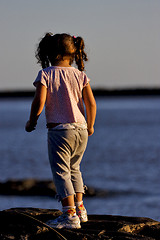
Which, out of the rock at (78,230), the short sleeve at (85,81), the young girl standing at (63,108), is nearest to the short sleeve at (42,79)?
the young girl standing at (63,108)

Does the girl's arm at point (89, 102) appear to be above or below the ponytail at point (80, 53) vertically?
below

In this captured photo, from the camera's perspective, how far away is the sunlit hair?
17.5 ft

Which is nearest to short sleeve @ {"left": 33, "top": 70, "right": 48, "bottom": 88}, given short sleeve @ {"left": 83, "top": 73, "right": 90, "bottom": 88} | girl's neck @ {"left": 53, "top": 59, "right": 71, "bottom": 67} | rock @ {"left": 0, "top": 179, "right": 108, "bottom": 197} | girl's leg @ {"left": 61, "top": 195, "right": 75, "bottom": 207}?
girl's neck @ {"left": 53, "top": 59, "right": 71, "bottom": 67}

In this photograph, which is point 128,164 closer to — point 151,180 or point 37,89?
point 151,180

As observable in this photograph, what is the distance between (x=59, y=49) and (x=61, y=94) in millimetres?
440

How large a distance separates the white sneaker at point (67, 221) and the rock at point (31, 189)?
39.7ft

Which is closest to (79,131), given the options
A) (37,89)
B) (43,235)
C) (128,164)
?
(37,89)

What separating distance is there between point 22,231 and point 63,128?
Result: 1.05 meters

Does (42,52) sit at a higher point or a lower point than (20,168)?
higher

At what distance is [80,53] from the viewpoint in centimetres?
548

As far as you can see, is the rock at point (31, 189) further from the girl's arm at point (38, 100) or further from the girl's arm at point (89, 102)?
the girl's arm at point (38, 100)

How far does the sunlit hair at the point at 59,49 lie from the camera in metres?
5.33

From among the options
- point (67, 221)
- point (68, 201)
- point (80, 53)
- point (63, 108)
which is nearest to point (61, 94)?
point (63, 108)

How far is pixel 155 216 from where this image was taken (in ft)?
45.4
